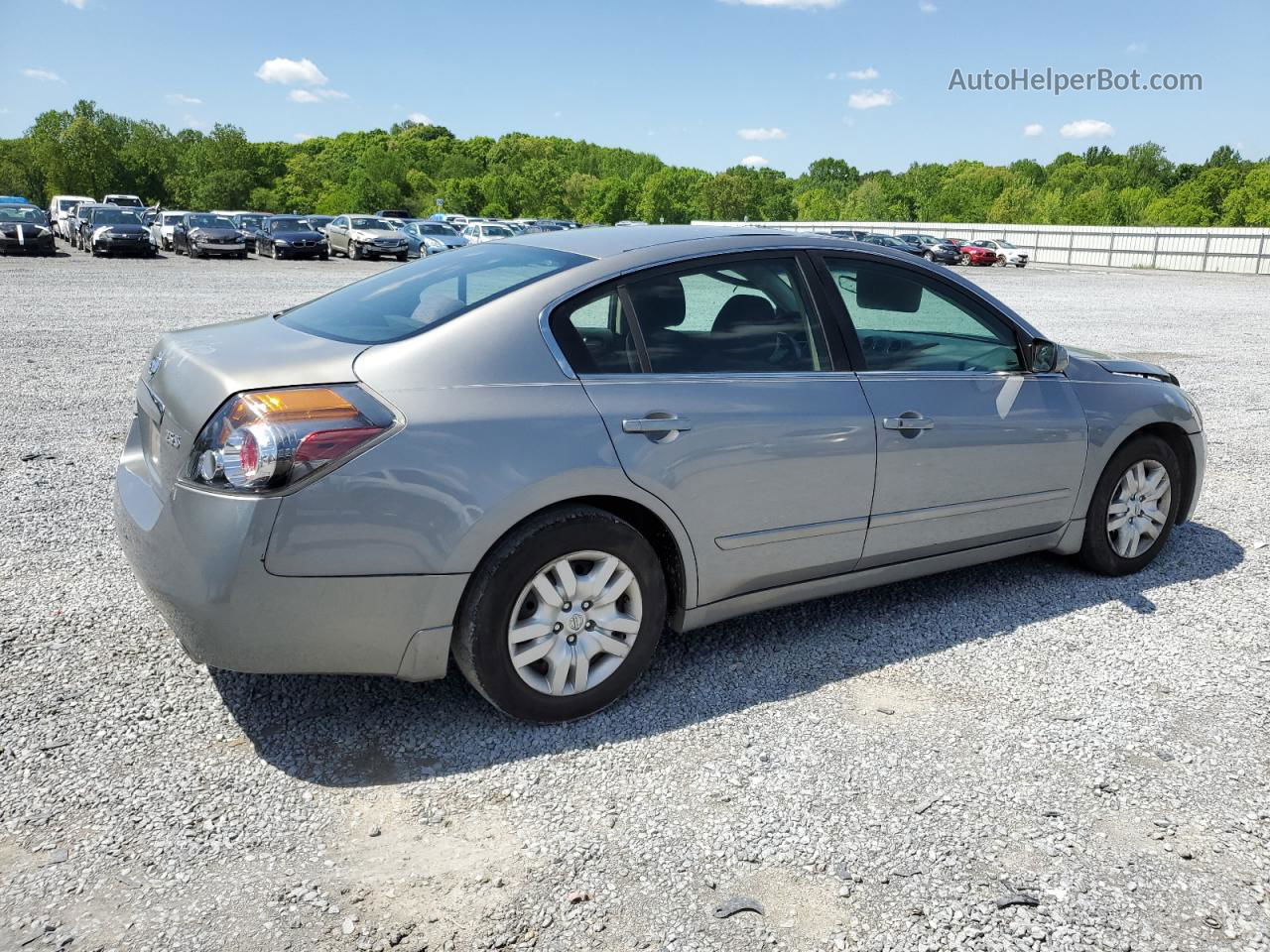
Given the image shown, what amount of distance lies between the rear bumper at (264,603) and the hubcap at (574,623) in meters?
0.26

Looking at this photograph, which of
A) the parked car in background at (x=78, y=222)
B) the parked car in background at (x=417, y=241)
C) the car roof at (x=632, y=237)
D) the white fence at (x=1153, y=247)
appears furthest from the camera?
the white fence at (x=1153, y=247)

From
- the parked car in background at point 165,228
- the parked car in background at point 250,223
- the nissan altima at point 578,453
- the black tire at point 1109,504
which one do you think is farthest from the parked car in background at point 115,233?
the black tire at point 1109,504

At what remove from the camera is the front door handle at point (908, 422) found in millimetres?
3904

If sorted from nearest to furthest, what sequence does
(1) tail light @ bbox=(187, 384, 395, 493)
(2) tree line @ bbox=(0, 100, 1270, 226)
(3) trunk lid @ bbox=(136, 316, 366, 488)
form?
(1) tail light @ bbox=(187, 384, 395, 493) < (3) trunk lid @ bbox=(136, 316, 366, 488) < (2) tree line @ bbox=(0, 100, 1270, 226)

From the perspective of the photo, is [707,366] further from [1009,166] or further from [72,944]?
[1009,166]

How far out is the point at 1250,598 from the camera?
4.76 meters

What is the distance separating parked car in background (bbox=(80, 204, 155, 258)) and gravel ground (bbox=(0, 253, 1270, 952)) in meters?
30.8

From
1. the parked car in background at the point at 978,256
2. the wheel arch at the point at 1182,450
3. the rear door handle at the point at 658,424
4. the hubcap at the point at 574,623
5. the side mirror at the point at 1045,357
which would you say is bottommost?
the hubcap at the point at 574,623

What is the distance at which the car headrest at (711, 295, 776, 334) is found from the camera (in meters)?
3.81

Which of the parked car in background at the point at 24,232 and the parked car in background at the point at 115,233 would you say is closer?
the parked car in background at the point at 24,232

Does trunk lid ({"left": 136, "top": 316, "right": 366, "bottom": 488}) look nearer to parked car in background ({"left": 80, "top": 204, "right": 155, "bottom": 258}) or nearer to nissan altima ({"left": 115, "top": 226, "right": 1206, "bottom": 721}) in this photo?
nissan altima ({"left": 115, "top": 226, "right": 1206, "bottom": 721})

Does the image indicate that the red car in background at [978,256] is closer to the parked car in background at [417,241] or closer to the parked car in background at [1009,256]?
the parked car in background at [1009,256]

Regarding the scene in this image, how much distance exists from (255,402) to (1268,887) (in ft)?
9.99

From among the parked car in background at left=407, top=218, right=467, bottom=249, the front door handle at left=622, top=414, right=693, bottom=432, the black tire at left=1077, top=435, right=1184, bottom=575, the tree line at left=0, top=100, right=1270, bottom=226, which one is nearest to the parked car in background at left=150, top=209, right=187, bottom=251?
the parked car in background at left=407, top=218, right=467, bottom=249
